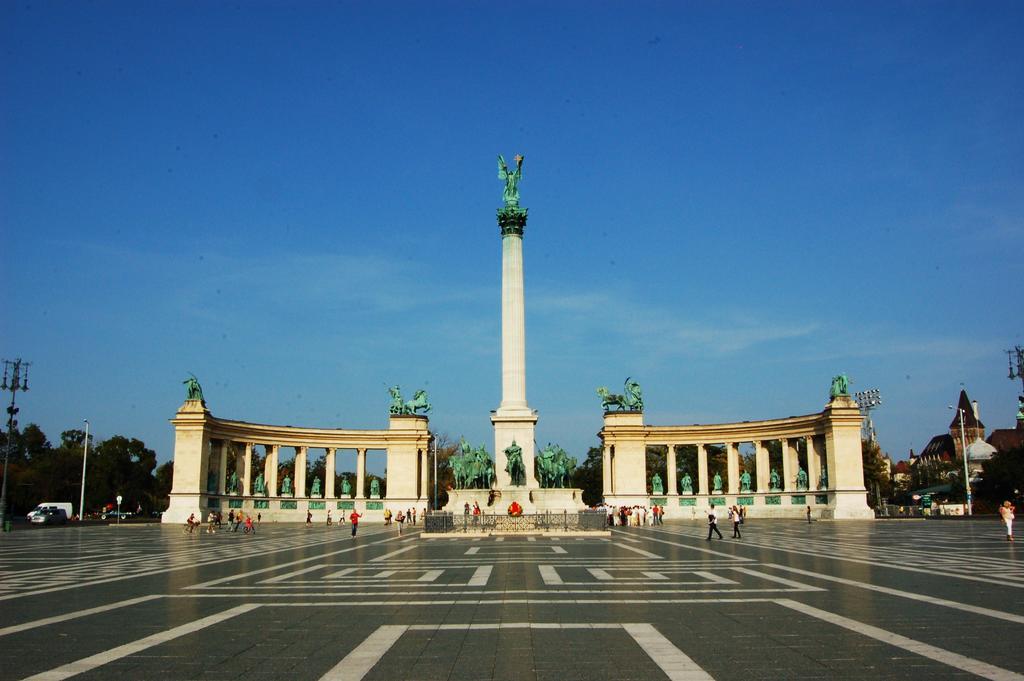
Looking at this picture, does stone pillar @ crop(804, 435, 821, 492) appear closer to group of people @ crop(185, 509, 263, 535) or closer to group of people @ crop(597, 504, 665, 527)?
group of people @ crop(597, 504, 665, 527)

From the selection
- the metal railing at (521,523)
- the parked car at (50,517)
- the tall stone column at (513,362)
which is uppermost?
the tall stone column at (513,362)

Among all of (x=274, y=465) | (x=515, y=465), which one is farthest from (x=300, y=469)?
(x=515, y=465)

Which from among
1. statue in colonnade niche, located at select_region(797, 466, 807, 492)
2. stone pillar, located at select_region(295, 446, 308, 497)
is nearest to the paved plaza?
statue in colonnade niche, located at select_region(797, 466, 807, 492)

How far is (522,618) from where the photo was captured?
14.1 meters

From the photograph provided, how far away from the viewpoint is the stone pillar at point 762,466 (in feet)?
274

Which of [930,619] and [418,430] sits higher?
[418,430]

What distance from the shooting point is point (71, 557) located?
31750 mm

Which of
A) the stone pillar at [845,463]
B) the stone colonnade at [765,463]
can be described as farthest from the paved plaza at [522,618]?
the stone colonnade at [765,463]

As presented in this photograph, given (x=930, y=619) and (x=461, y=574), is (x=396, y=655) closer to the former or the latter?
(x=930, y=619)

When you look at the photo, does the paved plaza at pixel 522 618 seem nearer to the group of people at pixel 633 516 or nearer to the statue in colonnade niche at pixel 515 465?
the statue in colonnade niche at pixel 515 465

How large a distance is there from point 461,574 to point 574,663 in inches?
515

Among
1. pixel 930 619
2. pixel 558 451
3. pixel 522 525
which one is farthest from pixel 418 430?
pixel 930 619

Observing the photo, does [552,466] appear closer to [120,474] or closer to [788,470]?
[788,470]

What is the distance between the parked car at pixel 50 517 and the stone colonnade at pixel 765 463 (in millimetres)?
51960
